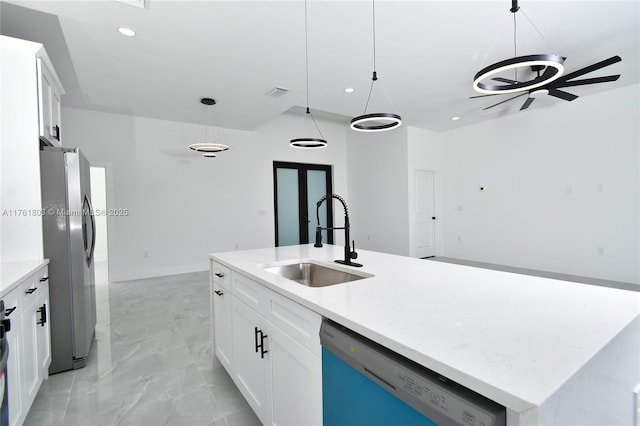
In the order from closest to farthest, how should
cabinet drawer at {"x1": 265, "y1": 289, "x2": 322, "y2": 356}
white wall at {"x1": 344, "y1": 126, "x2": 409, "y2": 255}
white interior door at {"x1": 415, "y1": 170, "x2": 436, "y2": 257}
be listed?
cabinet drawer at {"x1": 265, "y1": 289, "x2": 322, "y2": 356}
white wall at {"x1": 344, "y1": 126, "x2": 409, "y2": 255}
white interior door at {"x1": 415, "y1": 170, "x2": 436, "y2": 257}

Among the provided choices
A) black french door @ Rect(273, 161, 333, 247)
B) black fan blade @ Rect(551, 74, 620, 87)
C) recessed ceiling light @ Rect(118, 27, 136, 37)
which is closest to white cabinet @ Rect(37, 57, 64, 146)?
recessed ceiling light @ Rect(118, 27, 136, 37)

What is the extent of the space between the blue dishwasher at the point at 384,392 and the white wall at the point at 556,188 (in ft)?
18.4

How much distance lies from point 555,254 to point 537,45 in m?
3.61

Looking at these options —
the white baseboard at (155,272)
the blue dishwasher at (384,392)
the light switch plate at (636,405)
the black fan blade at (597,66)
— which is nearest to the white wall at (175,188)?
the white baseboard at (155,272)

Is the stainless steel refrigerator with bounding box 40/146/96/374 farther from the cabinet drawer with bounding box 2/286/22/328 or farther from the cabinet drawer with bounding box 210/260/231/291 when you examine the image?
the cabinet drawer with bounding box 210/260/231/291

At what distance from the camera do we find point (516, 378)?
2.04 ft

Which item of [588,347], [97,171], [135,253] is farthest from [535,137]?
[97,171]

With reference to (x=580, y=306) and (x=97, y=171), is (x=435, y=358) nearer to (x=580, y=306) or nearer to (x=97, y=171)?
(x=580, y=306)

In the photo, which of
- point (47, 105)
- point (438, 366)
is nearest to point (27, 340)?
point (47, 105)

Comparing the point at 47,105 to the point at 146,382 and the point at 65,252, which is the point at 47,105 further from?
the point at 146,382

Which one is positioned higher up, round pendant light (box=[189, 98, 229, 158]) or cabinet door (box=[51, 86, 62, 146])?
round pendant light (box=[189, 98, 229, 158])

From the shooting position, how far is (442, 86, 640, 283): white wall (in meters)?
4.43

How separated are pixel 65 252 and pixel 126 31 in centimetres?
205

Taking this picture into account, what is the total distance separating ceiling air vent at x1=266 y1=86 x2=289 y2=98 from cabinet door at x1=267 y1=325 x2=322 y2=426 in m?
3.56
